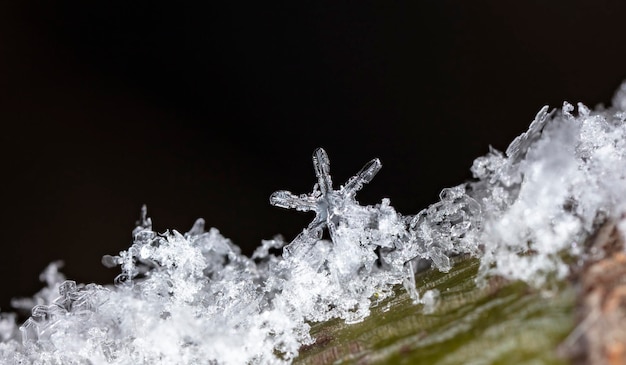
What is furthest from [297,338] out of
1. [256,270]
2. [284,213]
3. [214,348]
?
[284,213]

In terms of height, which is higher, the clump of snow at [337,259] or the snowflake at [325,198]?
the snowflake at [325,198]

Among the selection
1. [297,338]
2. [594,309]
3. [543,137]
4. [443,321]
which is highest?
[543,137]

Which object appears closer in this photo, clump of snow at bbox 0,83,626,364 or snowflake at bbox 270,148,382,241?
clump of snow at bbox 0,83,626,364

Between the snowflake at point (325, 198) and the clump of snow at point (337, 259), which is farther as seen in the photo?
the snowflake at point (325, 198)

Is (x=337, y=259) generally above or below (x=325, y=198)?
below

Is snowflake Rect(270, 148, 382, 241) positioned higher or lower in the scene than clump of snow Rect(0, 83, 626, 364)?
higher

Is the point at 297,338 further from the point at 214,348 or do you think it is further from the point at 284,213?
the point at 284,213
